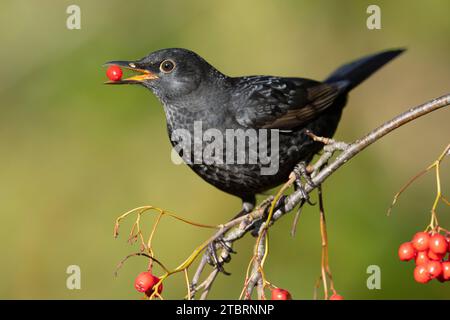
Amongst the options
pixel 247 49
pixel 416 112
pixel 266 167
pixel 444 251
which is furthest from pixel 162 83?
pixel 247 49

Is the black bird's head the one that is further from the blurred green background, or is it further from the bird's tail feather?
the blurred green background

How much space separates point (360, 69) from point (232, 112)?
4.72 ft

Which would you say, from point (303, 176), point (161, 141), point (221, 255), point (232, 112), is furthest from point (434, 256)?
point (161, 141)

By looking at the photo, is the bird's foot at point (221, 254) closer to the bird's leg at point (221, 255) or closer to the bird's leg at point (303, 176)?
the bird's leg at point (221, 255)

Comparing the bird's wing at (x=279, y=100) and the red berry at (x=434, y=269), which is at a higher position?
the bird's wing at (x=279, y=100)

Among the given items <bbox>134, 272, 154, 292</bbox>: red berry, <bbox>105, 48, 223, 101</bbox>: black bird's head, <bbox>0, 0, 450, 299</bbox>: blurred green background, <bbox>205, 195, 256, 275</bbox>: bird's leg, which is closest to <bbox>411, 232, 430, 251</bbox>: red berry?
<bbox>205, 195, 256, 275</bbox>: bird's leg

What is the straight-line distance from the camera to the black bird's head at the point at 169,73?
491cm

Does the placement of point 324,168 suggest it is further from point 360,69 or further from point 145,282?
point 360,69

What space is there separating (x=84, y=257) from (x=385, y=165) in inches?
126

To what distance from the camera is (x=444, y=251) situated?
3180 millimetres

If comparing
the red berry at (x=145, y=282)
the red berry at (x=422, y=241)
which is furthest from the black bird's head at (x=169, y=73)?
the red berry at (x=422, y=241)

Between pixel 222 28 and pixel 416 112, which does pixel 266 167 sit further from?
pixel 222 28

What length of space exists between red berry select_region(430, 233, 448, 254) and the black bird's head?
7.54 feet

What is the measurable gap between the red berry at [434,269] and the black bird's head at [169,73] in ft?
7.52
